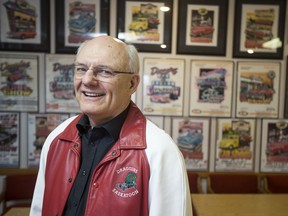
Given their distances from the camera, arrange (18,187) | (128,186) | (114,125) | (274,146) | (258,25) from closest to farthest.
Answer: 1. (128,186)
2. (114,125)
3. (18,187)
4. (258,25)
5. (274,146)

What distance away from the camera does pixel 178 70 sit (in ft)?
8.30

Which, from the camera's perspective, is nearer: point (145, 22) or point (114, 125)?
point (114, 125)

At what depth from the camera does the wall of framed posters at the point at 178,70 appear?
2465 millimetres

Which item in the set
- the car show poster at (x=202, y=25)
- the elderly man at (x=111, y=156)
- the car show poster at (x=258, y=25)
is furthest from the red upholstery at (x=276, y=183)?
the elderly man at (x=111, y=156)

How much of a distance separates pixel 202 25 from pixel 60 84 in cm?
153

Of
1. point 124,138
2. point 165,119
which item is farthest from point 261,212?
point 124,138

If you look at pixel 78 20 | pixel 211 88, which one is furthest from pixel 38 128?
pixel 211 88

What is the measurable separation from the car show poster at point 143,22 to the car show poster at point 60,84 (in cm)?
65

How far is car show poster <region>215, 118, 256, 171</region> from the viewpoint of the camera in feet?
8.54

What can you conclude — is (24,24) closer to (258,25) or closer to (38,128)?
(38,128)

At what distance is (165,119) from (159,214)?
175 centimetres

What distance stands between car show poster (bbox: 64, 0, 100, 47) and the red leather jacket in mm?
1734

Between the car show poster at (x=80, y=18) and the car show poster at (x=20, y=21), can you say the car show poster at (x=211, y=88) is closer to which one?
the car show poster at (x=80, y=18)

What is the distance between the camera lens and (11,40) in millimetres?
2453
